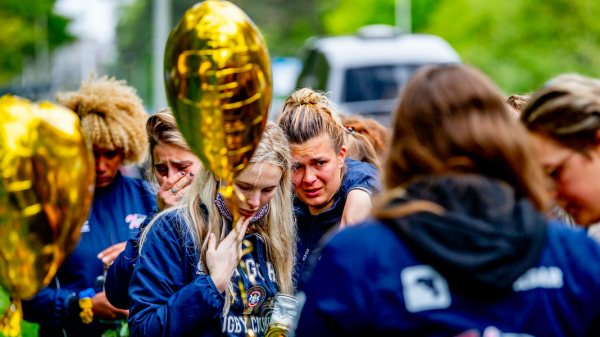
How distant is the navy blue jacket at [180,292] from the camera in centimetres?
219

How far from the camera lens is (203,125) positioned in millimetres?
1909

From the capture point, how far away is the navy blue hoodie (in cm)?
140

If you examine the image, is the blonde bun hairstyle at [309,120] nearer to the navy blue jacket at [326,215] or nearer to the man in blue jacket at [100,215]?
the navy blue jacket at [326,215]

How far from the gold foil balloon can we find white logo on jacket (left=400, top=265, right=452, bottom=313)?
3.09ft

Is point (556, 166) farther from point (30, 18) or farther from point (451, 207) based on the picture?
point (30, 18)

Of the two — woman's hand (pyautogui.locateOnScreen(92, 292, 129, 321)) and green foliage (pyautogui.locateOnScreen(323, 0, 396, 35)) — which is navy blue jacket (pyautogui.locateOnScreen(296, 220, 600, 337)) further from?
green foliage (pyautogui.locateOnScreen(323, 0, 396, 35))

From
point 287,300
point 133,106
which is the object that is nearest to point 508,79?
point 133,106

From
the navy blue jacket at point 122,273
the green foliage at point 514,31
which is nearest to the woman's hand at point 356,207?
the navy blue jacket at point 122,273

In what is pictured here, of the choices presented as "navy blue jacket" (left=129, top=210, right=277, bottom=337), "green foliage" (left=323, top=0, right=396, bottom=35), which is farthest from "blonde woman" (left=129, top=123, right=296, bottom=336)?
"green foliage" (left=323, top=0, right=396, bottom=35)

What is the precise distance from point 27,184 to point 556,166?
4.84 feet

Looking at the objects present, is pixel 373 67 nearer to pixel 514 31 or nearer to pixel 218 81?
pixel 514 31

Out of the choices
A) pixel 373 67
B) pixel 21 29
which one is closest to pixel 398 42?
pixel 373 67

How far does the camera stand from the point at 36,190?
1.61m

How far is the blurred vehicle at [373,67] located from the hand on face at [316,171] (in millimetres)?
7487
